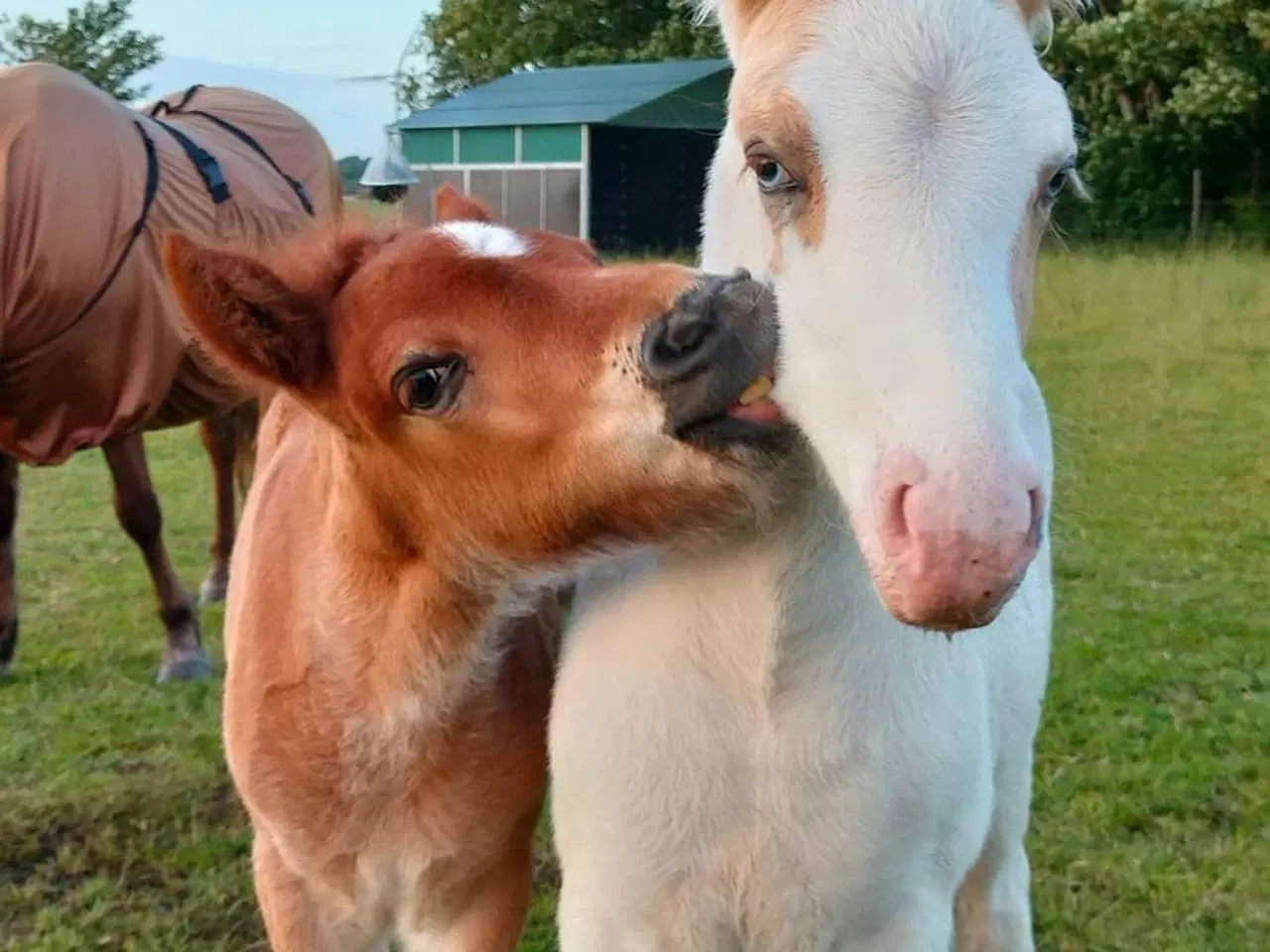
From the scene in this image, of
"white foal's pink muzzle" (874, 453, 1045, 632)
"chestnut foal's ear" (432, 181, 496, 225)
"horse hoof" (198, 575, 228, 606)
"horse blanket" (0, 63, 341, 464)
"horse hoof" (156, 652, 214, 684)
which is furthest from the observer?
"horse hoof" (198, 575, 228, 606)

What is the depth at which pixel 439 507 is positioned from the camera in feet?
6.94

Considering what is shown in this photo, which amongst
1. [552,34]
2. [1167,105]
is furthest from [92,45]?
[1167,105]

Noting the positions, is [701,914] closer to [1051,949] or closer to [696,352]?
[696,352]

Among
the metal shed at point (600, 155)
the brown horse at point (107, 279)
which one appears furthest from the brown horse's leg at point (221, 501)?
the metal shed at point (600, 155)

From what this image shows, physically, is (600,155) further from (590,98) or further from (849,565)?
(849,565)

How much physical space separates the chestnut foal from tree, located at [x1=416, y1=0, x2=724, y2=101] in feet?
91.6

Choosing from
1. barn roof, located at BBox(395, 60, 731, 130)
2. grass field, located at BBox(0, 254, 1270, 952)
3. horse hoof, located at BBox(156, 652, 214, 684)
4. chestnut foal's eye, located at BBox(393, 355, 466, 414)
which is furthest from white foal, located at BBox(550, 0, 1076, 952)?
barn roof, located at BBox(395, 60, 731, 130)

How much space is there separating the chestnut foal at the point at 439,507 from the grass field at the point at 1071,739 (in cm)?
64

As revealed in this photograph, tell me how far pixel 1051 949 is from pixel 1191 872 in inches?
20.4

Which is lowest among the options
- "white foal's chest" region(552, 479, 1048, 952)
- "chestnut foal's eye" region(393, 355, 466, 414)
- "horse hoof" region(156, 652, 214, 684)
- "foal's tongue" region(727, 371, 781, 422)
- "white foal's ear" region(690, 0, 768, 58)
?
"horse hoof" region(156, 652, 214, 684)

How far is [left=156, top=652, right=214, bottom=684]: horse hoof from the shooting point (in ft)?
16.3

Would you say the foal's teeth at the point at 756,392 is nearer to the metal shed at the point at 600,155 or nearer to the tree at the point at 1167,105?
the tree at the point at 1167,105

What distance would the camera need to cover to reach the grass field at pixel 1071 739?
3.35 meters

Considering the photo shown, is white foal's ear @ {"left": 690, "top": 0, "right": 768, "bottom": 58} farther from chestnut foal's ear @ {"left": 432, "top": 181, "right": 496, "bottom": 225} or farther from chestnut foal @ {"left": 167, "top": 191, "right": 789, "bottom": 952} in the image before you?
chestnut foal's ear @ {"left": 432, "top": 181, "right": 496, "bottom": 225}
